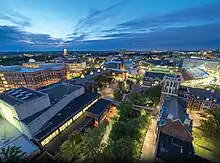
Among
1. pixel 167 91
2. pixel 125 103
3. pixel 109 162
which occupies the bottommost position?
pixel 109 162

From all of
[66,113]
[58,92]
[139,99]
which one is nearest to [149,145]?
[139,99]

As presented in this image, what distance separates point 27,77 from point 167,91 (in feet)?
166

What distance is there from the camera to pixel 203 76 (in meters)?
52.8

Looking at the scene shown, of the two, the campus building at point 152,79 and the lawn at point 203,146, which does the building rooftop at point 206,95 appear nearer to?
the lawn at point 203,146

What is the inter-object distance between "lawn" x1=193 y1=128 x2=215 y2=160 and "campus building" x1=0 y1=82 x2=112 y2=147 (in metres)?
18.6

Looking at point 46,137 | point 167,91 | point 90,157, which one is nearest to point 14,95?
point 46,137

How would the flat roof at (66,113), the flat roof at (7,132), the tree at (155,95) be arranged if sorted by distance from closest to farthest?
the flat roof at (7,132)
the flat roof at (66,113)
the tree at (155,95)

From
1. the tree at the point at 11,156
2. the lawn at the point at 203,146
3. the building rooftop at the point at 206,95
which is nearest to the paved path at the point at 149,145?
the lawn at the point at 203,146

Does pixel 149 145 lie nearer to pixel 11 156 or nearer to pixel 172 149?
pixel 172 149

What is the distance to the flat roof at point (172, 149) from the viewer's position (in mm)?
15797

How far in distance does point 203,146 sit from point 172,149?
872 centimetres

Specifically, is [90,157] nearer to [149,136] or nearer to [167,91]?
[149,136]

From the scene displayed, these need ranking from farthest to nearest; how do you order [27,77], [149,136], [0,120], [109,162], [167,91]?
[27,77]
[167,91]
[0,120]
[149,136]
[109,162]

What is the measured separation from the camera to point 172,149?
1706 cm
